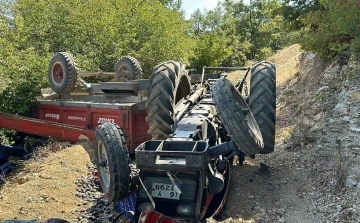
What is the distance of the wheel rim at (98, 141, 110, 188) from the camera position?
4289 mm

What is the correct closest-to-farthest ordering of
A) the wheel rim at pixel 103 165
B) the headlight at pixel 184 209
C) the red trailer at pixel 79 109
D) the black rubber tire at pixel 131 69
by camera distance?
the headlight at pixel 184 209
the wheel rim at pixel 103 165
the red trailer at pixel 79 109
the black rubber tire at pixel 131 69

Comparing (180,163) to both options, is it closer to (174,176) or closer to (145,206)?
(174,176)

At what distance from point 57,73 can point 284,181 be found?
6.35m

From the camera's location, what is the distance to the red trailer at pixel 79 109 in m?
7.94

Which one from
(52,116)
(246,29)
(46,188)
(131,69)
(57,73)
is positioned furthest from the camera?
(246,29)

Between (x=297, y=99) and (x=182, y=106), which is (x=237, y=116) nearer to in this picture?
(x=182, y=106)

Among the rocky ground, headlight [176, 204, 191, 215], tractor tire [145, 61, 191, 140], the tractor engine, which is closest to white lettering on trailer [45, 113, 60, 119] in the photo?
the rocky ground

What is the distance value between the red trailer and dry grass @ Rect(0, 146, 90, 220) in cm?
72

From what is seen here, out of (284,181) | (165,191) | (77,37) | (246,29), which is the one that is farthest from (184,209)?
(246,29)

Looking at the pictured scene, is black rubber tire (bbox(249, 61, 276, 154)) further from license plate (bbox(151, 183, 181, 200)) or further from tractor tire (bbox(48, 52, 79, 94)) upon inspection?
tractor tire (bbox(48, 52, 79, 94))

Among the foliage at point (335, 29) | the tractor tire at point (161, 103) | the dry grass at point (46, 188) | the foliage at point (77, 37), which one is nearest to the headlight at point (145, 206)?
the tractor tire at point (161, 103)

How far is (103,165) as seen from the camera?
4.30 metres

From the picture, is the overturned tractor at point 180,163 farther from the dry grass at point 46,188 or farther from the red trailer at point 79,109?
the red trailer at point 79,109

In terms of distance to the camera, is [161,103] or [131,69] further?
[131,69]
